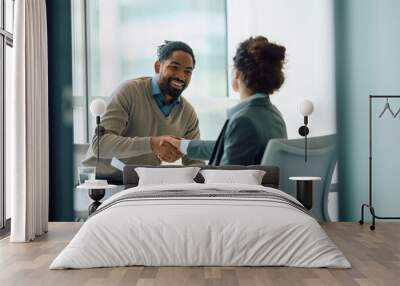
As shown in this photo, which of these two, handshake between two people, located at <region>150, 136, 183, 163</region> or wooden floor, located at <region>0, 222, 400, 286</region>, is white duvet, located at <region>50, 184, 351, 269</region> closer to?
wooden floor, located at <region>0, 222, 400, 286</region>

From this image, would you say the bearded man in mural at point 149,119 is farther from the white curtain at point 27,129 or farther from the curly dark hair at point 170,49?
the white curtain at point 27,129

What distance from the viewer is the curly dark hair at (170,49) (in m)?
7.66

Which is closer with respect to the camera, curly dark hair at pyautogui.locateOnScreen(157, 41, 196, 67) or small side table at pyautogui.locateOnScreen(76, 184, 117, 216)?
small side table at pyautogui.locateOnScreen(76, 184, 117, 216)

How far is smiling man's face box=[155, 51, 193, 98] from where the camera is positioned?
7.61 meters

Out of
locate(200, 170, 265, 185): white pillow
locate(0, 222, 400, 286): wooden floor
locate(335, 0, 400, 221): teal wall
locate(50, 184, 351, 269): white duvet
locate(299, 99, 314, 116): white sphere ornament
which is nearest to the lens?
locate(0, 222, 400, 286): wooden floor

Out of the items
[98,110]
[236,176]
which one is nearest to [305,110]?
[236,176]

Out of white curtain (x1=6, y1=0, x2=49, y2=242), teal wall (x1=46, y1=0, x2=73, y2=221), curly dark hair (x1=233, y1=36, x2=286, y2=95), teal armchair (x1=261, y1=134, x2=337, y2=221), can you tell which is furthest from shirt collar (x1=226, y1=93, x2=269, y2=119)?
white curtain (x1=6, y1=0, x2=49, y2=242)

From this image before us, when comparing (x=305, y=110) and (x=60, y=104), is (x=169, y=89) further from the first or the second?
(x=305, y=110)

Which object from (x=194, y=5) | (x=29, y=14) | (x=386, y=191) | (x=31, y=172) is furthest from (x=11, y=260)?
(x=386, y=191)

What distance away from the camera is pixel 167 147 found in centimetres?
755

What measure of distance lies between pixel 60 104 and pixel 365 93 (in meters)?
3.95

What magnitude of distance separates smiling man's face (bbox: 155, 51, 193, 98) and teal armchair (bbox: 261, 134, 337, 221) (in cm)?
136

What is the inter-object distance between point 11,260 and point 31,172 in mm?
1397

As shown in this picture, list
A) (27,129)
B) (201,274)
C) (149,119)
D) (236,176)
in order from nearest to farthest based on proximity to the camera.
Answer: (201,274)
(27,129)
(236,176)
(149,119)
